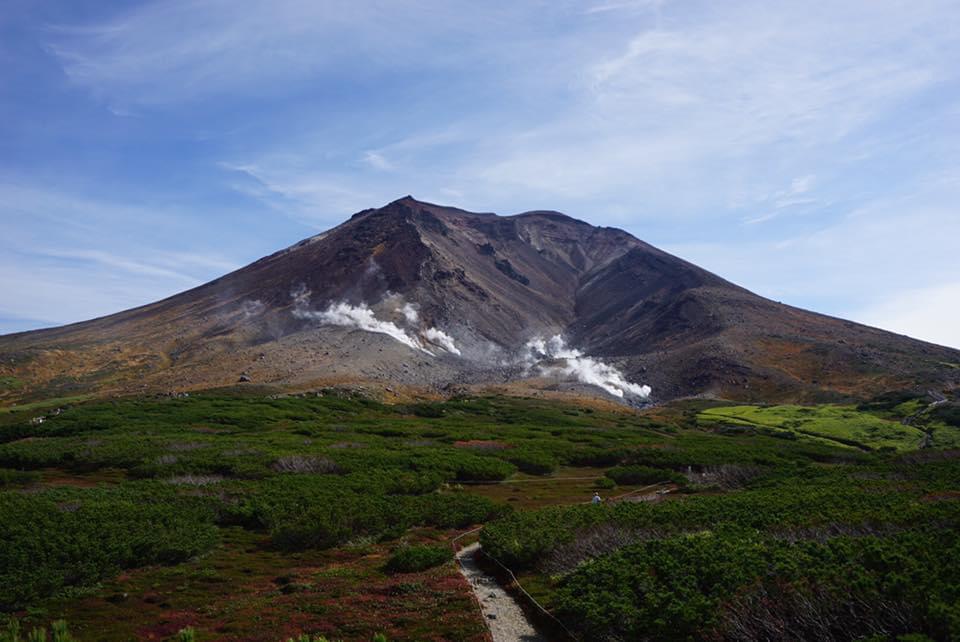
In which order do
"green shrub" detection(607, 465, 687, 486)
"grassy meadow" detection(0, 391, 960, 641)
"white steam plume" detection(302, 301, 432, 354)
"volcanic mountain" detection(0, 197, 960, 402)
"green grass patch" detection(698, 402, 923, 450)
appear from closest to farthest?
1. "grassy meadow" detection(0, 391, 960, 641)
2. "green shrub" detection(607, 465, 687, 486)
3. "green grass patch" detection(698, 402, 923, 450)
4. "volcanic mountain" detection(0, 197, 960, 402)
5. "white steam plume" detection(302, 301, 432, 354)

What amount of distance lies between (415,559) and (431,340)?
4523 inches

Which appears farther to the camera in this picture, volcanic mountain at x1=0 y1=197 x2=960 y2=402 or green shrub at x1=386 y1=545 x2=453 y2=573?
volcanic mountain at x1=0 y1=197 x2=960 y2=402

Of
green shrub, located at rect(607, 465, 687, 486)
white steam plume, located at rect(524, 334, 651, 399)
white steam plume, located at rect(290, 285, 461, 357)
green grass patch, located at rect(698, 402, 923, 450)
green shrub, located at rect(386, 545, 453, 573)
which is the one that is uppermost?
white steam plume, located at rect(290, 285, 461, 357)

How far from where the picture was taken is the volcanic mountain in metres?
107

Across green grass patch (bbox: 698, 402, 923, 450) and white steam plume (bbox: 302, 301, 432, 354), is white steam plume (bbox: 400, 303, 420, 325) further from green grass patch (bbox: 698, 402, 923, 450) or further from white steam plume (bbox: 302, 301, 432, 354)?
green grass patch (bbox: 698, 402, 923, 450)

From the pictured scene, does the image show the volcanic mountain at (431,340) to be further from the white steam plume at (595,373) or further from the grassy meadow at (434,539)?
the grassy meadow at (434,539)

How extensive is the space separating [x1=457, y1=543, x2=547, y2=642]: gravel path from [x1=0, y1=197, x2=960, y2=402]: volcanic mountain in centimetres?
7903

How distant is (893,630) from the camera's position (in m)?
11.1

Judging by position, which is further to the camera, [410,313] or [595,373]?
[410,313]

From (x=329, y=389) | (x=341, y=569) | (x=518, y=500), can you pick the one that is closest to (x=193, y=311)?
(x=329, y=389)

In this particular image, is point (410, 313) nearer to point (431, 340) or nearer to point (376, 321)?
point (431, 340)

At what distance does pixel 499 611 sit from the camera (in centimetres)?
1708

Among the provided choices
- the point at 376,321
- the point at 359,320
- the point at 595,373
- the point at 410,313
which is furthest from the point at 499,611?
the point at 410,313

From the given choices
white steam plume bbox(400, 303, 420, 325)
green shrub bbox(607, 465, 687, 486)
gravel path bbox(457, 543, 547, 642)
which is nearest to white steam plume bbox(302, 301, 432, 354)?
white steam plume bbox(400, 303, 420, 325)
